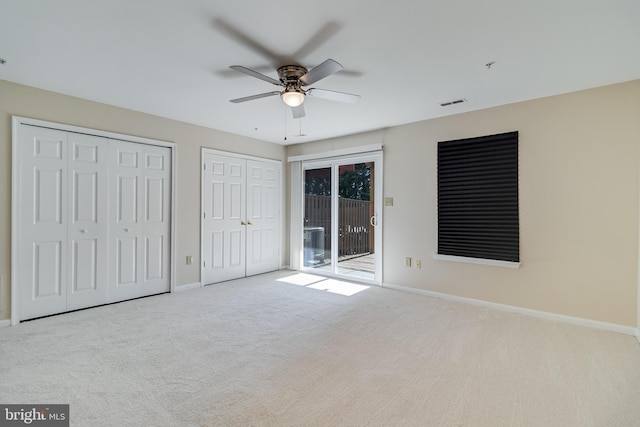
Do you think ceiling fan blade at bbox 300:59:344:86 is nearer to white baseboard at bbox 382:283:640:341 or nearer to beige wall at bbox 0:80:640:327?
beige wall at bbox 0:80:640:327

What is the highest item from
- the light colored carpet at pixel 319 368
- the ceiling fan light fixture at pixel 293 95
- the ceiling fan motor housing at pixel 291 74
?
the ceiling fan motor housing at pixel 291 74

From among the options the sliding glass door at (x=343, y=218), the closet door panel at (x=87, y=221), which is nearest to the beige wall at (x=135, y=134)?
the closet door panel at (x=87, y=221)

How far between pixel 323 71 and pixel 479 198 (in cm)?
270

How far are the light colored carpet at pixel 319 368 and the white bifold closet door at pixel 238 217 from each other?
4.91 ft

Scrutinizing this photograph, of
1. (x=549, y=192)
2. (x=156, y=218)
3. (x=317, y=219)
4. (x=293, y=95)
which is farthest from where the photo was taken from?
(x=317, y=219)

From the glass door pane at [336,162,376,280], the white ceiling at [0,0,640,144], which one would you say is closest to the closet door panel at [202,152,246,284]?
the white ceiling at [0,0,640,144]

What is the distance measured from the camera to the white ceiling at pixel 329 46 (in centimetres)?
199

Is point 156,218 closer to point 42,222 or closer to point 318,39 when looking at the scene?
point 42,222

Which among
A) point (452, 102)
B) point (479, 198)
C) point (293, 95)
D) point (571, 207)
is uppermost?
point (452, 102)

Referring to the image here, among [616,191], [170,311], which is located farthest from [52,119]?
[616,191]

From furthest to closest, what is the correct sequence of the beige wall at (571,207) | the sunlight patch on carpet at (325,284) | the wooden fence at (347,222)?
the wooden fence at (347,222)
the sunlight patch on carpet at (325,284)
the beige wall at (571,207)

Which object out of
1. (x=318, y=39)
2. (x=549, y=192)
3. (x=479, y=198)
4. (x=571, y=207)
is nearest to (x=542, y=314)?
(x=571, y=207)

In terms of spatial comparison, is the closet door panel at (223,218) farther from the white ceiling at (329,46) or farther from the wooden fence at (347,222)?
the white ceiling at (329,46)

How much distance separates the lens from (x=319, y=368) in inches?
91.6
